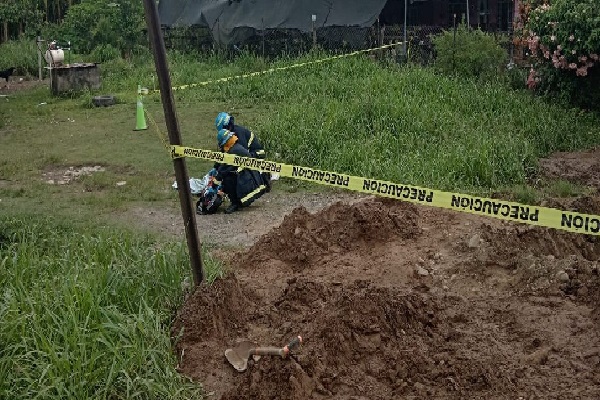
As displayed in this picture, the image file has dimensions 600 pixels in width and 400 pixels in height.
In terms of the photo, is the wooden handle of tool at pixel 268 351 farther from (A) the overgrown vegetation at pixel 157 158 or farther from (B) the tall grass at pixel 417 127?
(B) the tall grass at pixel 417 127

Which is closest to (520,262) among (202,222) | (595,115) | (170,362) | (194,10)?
(170,362)

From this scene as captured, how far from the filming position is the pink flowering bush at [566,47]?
11.8 m

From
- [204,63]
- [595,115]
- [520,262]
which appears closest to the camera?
[520,262]

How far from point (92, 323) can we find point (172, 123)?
141 cm

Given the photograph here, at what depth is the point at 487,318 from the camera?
525 centimetres

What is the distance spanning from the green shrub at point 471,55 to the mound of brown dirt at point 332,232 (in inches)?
308

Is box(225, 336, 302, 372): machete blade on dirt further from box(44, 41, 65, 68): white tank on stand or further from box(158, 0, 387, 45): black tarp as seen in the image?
box(158, 0, 387, 45): black tarp

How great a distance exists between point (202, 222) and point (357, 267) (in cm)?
274

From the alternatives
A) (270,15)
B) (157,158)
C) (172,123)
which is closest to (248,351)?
(172,123)

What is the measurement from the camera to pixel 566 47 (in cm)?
1216

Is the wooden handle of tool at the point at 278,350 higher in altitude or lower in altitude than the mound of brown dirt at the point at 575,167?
higher

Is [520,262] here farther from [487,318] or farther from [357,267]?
[357,267]

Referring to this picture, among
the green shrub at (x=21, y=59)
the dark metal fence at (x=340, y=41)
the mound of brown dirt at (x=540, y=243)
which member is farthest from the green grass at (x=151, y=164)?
the green shrub at (x=21, y=59)

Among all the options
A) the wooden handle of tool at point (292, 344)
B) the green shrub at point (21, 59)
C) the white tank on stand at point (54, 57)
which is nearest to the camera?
the wooden handle of tool at point (292, 344)
